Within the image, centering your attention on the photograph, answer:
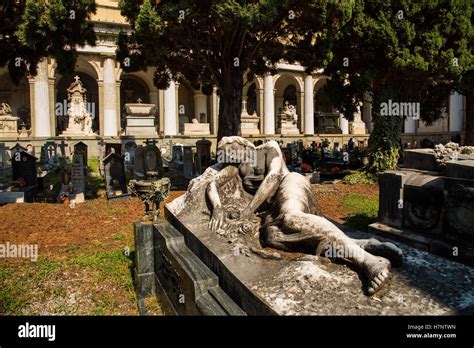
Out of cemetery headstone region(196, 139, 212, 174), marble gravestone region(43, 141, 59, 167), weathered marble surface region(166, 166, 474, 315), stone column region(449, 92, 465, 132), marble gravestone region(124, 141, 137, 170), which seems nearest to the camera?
weathered marble surface region(166, 166, 474, 315)

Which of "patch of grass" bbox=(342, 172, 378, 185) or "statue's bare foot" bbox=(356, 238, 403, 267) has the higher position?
"statue's bare foot" bbox=(356, 238, 403, 267)

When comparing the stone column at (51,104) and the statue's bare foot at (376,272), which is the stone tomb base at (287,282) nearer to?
the statue's bare foot at (376,272)

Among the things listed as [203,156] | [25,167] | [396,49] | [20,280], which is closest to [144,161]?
[203,156]

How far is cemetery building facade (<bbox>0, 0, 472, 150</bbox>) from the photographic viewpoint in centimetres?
2548

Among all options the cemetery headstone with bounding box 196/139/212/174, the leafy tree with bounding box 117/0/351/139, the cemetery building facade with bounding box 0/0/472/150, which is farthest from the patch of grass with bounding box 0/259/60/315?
the cemetery building facade with bounding box 0/0/472/150

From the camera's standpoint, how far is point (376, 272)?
267 centimetres

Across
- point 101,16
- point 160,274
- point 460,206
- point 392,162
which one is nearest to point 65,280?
point 160,274

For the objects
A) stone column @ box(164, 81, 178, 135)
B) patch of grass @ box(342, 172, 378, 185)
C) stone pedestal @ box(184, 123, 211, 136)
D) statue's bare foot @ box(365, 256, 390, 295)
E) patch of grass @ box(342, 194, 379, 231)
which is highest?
stone column @ box(164, 81, 178, 135)

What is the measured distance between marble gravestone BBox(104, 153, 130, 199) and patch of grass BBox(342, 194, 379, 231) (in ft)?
23.2

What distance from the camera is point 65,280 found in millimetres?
5328

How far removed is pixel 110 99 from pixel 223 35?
18.5 meters

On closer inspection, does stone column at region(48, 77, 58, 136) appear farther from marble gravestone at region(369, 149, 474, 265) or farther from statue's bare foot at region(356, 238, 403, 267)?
statue's bare foot at region(356, 238, 403, 267)

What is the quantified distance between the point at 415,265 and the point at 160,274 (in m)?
3.07

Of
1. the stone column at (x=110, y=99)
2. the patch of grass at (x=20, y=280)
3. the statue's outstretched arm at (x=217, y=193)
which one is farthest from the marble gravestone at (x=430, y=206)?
the stone column at (x=110, y=99)
